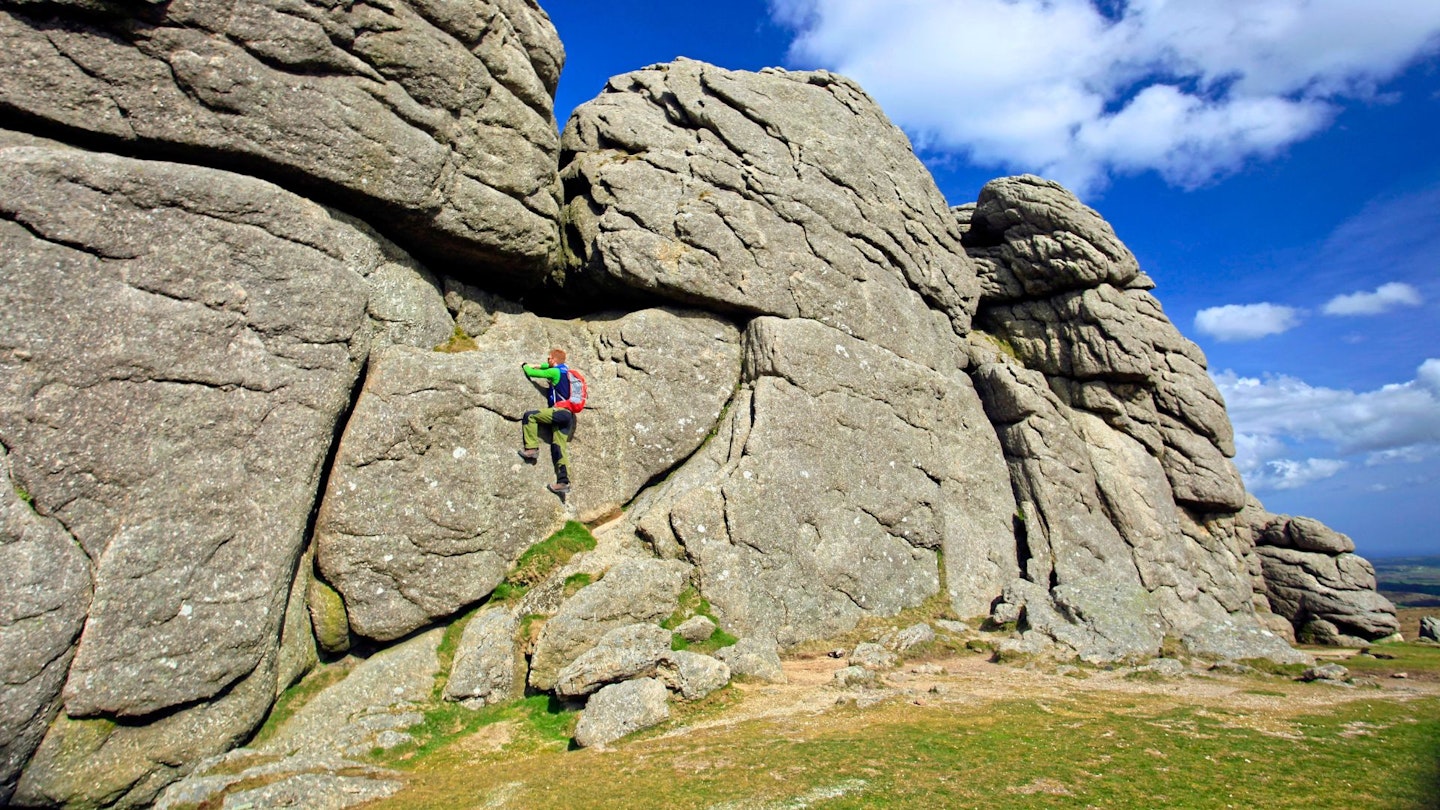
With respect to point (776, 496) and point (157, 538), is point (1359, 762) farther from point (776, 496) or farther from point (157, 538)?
point (157, 538)

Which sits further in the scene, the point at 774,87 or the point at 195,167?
the point at 774,87

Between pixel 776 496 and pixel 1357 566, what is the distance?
98.5ft

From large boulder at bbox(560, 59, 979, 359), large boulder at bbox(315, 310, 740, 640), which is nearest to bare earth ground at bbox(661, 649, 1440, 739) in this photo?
large boulder at bbox(315, 310, 740, 640)

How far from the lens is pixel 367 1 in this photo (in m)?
18.8

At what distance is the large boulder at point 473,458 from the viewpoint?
1706 cm

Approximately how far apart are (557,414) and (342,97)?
383 inches

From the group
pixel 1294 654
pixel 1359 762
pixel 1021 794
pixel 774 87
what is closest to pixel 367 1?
pixel 774 87

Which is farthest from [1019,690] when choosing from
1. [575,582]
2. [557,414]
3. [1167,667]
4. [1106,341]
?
[1106,341]

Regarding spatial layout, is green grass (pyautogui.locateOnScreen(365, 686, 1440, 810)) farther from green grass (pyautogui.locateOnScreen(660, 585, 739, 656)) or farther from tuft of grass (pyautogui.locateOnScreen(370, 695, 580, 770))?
green grass (pyautogui.locateOnScreen(660, 585, 739, 656))

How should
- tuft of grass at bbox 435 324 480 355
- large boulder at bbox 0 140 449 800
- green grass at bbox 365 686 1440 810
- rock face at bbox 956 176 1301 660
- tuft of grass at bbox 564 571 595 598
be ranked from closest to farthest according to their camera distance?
green grass at bbox 365 686 1440 810 < large boulder at bbox 0 140 449 800 < tuft of grass at bbox 564 571 595 598 < tuft of grass at bbox 435 324 480 355 < rock face at bbox 956 176 1301 660

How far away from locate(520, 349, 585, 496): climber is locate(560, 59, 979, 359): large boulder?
502 centimetres

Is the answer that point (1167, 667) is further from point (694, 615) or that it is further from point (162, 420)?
point (162, 420)

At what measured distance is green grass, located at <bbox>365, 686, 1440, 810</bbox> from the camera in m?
10.7

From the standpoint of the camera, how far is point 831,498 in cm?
2281
